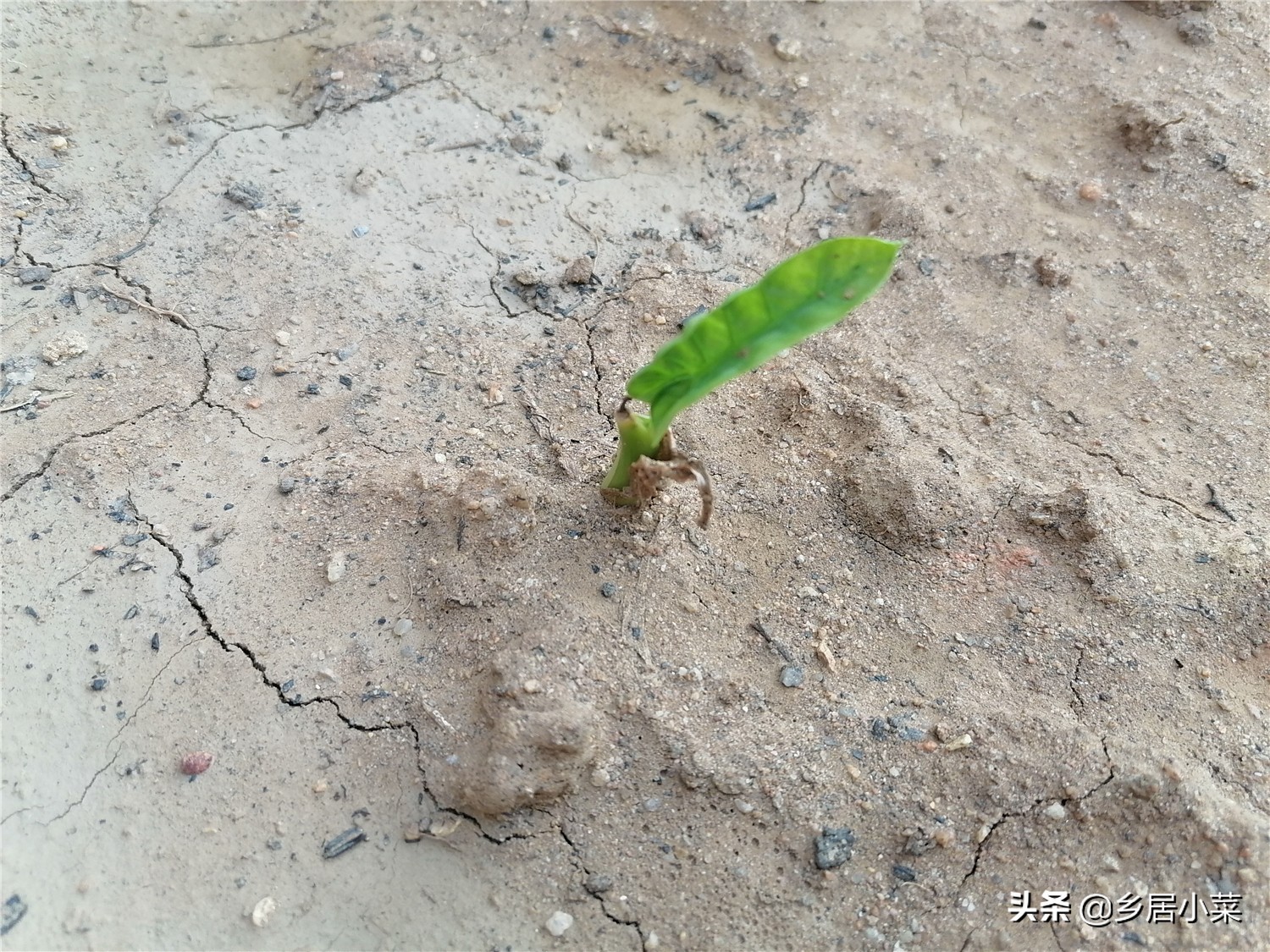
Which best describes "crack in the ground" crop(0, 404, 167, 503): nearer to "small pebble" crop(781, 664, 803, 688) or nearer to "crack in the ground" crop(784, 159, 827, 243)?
"small pebble" crop(781, 664, 803, 688)

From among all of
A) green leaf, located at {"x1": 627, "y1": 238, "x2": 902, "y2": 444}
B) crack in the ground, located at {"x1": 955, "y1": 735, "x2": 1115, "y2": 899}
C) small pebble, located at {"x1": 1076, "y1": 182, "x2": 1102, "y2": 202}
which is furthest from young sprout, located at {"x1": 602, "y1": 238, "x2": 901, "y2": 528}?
small pebble, located at {"x1": 1076, "y1": 182, "x2": 1102, "y2": 202}

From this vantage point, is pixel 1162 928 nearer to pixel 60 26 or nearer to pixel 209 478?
pixel 209 478

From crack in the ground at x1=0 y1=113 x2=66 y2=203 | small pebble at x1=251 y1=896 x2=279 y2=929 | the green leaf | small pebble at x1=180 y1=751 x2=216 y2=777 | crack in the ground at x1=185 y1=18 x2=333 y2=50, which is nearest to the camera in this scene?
the green leaf

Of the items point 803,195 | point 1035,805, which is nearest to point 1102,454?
point 1035,805

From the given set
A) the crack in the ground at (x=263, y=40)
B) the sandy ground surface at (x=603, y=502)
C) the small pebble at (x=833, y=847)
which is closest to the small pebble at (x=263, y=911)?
the sandy ground surface at (x=603, y=502)

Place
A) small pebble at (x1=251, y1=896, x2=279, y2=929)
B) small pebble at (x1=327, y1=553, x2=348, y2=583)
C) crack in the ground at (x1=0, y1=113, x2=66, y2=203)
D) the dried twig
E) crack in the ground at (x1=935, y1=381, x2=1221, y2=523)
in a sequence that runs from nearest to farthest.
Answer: small pebble at (x1=251, y1=896, x2=279, y2=929) → small pebble at (x1=327, y1=553, x2=348, y2=583) → crack in the ground at (x1=935, y1=381, x2=1221, y2=523) → the dried twig → crack in the ground at (x1=0, y1=113, x2=66, y2=203)

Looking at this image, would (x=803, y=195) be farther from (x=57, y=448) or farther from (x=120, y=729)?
(x=120, y=729)
